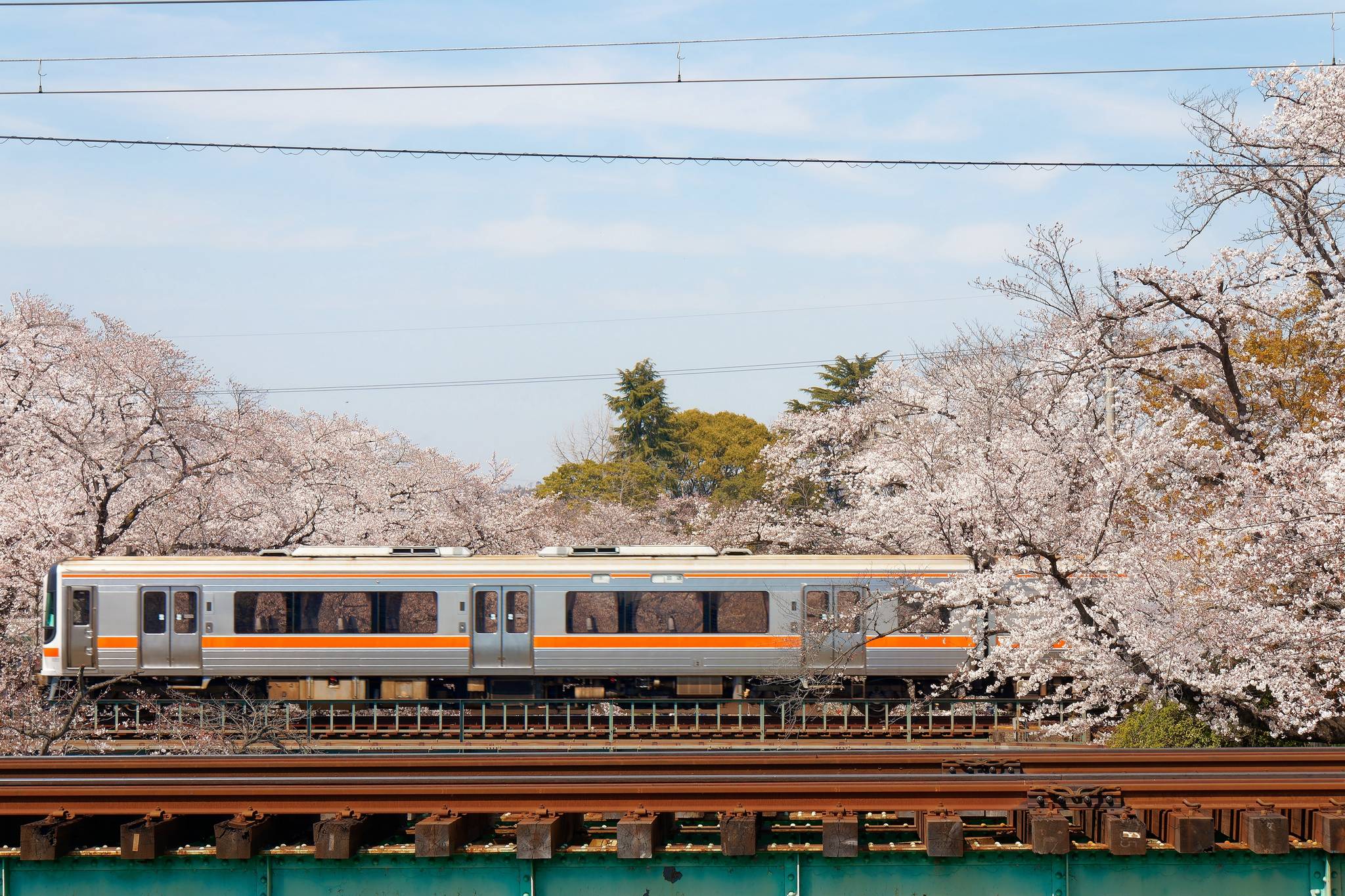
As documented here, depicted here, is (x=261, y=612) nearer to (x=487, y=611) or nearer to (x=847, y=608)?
(x=487, y=611)

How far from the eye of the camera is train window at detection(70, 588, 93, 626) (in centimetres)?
1864

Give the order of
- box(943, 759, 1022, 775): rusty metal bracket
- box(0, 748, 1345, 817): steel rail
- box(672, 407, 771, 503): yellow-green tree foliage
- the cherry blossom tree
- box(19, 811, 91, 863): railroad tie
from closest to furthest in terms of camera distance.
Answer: box(19, 811, 91, 863): railroad tie, box(0, 748, 1345, 817): steel rail, box(943, 759, 1022, 775): rusty metal bracket, the cherry blossom tree, box(672, 407, 771, 503): yellow-green tree foliage

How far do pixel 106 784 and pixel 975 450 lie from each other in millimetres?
15145

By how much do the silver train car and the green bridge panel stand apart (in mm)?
12420

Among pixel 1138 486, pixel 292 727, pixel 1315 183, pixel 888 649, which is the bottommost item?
pixel 292 727

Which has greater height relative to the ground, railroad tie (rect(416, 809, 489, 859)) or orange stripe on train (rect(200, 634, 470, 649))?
railroad tie (rect(416, 809, 489, 859))

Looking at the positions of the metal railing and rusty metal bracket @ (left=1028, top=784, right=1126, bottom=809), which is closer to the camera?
rusty metal bracket @ (left=1028, top=784, right=1126, bottom=809)

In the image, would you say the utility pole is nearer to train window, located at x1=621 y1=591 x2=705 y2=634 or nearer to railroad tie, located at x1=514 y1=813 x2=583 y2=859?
train window, located at x1=621 y1=591 x2=705 y2=634

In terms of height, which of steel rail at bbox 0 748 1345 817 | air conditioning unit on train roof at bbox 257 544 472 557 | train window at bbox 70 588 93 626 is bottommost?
steel rail at bbox 0 748 1345 817

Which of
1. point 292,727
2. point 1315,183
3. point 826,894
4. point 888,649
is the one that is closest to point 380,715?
Answer: point 292,727

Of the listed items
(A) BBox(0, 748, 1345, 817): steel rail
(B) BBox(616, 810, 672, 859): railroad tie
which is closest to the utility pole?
(A) BBox(0, 748, 1345, 817): steel rail

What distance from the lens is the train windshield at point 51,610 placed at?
1869cm

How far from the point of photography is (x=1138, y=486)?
1539cm

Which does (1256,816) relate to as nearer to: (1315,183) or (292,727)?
(1315,183)
